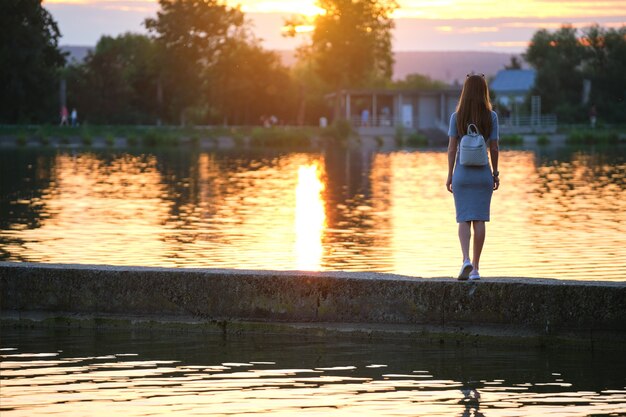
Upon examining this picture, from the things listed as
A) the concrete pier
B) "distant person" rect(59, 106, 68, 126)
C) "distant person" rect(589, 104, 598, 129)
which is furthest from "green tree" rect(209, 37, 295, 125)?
the concrete pier

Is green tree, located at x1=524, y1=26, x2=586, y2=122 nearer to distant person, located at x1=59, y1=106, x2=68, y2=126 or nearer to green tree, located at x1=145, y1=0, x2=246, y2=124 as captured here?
green tree, located at x1=145, y1=0, x2=246, y2=124

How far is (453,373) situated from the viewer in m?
10.0

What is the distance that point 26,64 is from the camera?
282 ft

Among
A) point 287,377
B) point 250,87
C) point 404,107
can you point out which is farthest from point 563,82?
point 287,377

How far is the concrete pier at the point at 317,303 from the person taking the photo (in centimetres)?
1103

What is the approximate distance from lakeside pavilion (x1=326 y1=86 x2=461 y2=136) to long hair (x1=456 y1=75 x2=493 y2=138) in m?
90.0

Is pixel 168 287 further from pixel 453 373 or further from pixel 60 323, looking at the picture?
pixel 453 373

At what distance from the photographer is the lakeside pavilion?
103 meters

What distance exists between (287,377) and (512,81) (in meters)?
131

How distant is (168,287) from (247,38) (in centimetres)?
9835

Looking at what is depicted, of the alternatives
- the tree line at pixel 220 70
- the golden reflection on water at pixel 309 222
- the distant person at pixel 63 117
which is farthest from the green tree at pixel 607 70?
the golden reflection on water at pixel 309 222

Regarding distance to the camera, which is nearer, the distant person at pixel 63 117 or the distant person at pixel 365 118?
the distant person at pixel 63 117

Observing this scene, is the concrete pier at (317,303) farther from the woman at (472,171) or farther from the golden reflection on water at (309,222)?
the golden reflection on water at (309,222)

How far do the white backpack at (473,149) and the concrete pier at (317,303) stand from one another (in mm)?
1042
